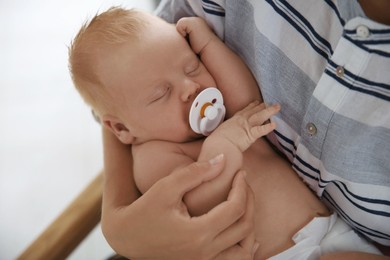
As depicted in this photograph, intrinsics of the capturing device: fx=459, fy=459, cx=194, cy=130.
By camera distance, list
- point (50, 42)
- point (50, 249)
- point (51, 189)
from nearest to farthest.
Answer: point (50, 249), point (51, 189), point (50, 42)

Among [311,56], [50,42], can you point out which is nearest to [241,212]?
[311,56]

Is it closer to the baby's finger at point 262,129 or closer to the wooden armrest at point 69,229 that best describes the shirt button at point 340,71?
the baby's finger at point 262,129

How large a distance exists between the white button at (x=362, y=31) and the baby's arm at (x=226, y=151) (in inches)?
7.2

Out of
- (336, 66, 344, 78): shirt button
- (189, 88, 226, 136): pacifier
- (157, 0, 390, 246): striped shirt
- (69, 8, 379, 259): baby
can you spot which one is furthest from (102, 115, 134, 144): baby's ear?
(336, 66, 344, 78): shirt button

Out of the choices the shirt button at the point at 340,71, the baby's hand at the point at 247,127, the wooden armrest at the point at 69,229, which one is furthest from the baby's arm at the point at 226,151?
the wooden armrest at the point at 69,229

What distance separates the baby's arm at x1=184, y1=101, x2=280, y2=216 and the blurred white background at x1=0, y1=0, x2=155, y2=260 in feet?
2.94

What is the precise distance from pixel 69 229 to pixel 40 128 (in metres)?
0.96

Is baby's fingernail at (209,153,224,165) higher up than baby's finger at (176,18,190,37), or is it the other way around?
baby's finger at (176,18,190,37)

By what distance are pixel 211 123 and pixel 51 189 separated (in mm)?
1001

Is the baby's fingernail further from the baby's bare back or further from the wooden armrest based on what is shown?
the wooden armrest

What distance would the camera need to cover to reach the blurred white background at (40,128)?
1509 millimetres

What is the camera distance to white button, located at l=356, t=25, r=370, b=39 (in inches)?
20.5

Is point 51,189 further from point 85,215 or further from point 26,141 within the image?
point 85,215

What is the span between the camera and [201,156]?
0.70 m
